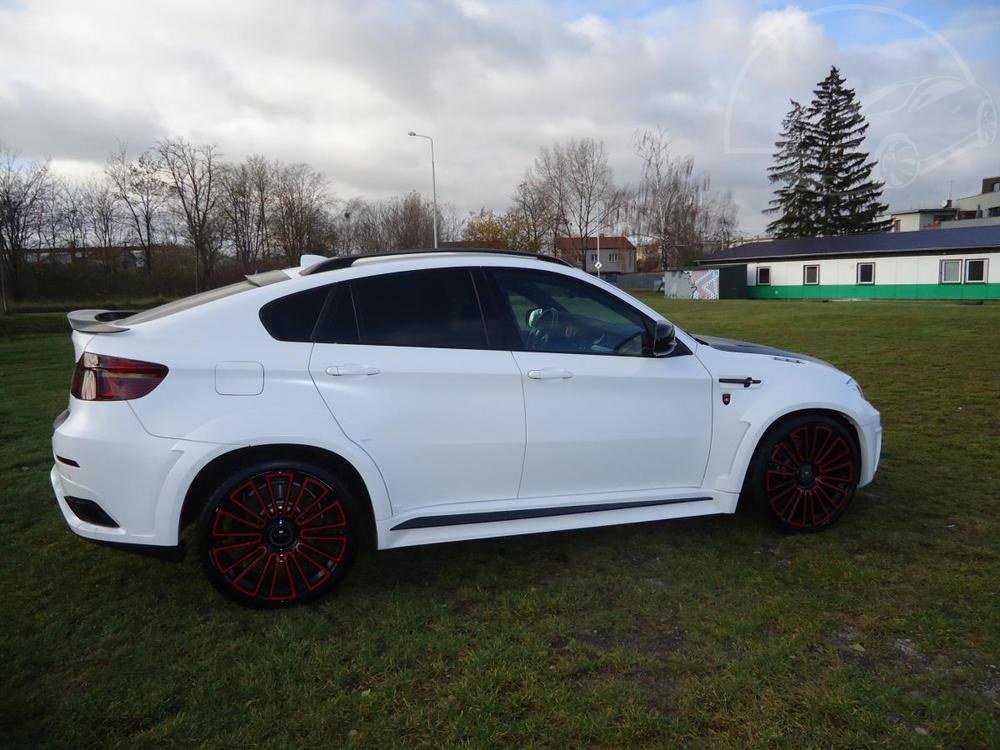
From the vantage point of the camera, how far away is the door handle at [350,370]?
3242 mm

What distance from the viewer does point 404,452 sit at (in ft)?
10.9

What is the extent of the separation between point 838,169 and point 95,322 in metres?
67.5

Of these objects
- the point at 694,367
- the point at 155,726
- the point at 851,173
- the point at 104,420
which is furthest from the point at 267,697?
the point at 851,173

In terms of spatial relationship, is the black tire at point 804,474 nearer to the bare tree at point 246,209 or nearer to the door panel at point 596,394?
the door panel at point 596,394

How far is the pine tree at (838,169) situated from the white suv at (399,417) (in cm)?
6419

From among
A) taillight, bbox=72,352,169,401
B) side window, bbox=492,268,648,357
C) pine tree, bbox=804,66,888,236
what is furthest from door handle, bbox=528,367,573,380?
pine tree, bbox=804,66,888,236

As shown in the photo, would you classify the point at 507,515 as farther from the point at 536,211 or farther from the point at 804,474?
the point at 536,211

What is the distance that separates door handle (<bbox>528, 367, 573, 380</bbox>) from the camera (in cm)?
350

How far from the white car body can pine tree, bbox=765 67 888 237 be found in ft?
210

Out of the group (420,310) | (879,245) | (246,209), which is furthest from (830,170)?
(420,310)

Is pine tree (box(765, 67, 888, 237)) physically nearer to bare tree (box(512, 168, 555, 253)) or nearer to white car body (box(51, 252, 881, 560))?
bare tree (box(512, 168, 555, 253))

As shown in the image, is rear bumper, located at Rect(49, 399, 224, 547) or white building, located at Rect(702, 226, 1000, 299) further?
white building, located at Rect(702, 226, 1000, 299)

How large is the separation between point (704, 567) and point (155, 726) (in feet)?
9.18

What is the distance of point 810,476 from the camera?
4133mm
